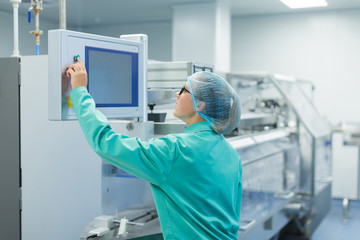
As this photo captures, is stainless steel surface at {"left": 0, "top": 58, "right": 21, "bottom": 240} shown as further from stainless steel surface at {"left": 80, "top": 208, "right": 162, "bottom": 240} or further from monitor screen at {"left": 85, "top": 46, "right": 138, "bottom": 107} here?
monitor screen at {"left": 85, "top": 46, "right": 138, "bottom": 107}

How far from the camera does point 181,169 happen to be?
163cm

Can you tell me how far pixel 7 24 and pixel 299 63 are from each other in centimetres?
443

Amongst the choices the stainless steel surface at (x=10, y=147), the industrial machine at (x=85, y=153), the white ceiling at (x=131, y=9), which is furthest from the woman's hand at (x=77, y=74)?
the white ceiling at (x=131, y=9)

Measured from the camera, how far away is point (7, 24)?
7102mm

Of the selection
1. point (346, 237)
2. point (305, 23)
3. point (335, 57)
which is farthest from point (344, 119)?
→ point (346, 237)

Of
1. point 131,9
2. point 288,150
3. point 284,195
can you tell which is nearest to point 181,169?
point 284,195

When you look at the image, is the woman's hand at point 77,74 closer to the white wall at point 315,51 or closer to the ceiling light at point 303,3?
the ceiling light at point 303,3

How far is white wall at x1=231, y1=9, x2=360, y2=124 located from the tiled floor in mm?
1406

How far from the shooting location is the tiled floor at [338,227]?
4.90m

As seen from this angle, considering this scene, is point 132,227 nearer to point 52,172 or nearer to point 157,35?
point 52,172

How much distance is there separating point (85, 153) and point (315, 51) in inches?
201

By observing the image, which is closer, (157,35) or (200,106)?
(200,106)

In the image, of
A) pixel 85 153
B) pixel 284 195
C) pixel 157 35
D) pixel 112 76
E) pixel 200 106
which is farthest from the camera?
pixel 157 35

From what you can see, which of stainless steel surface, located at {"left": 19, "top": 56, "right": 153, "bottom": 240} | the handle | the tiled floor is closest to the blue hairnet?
stainless steel surface, located at {"left": 19, "top": 56, "right": 153, "bottom": 240}
